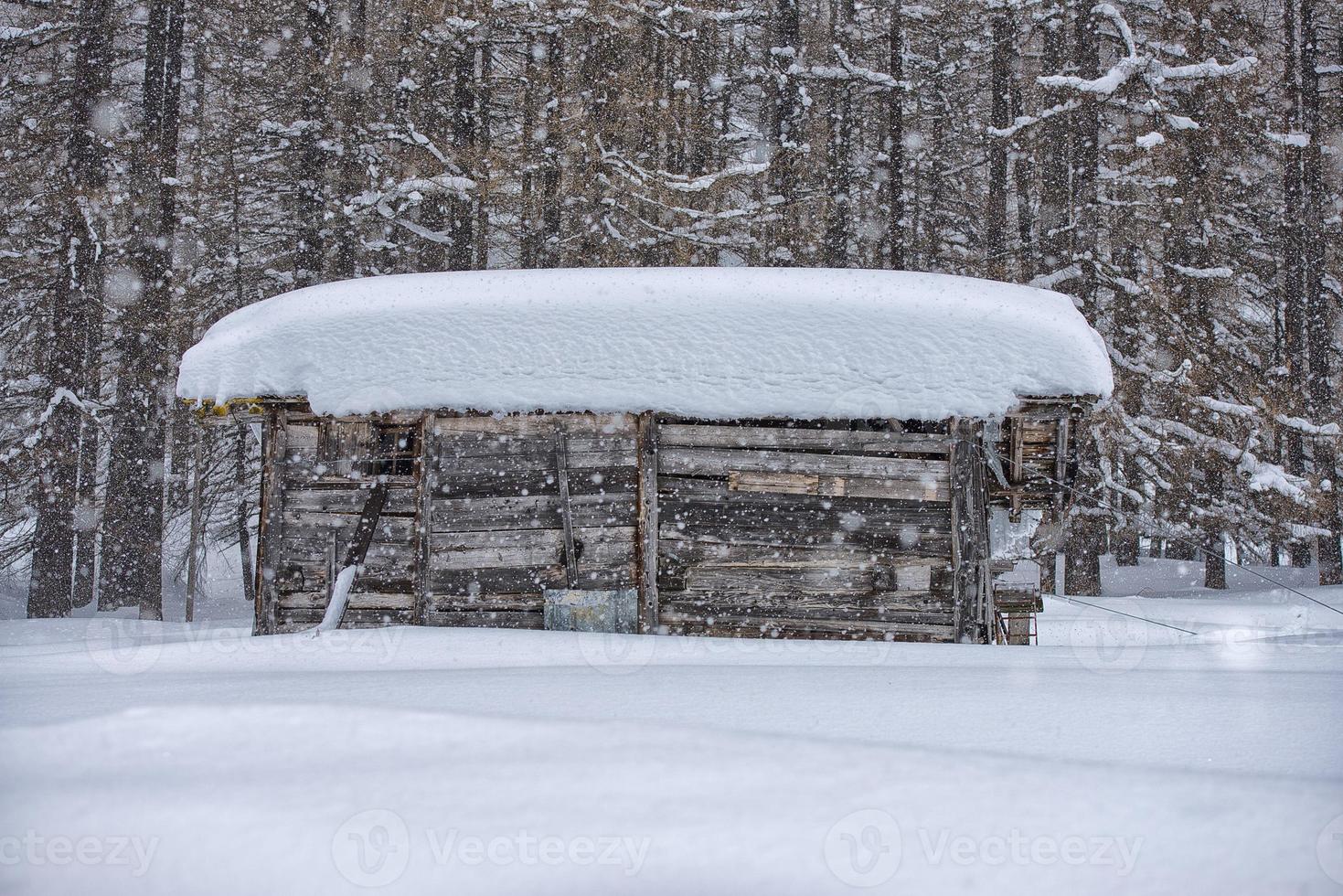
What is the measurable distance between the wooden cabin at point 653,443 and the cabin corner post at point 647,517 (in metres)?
0.02

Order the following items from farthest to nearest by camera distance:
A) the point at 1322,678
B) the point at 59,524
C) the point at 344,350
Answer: the point at 59,524
the point at 344,350
the point at 1322,678

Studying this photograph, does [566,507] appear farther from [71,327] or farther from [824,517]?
[71,327]

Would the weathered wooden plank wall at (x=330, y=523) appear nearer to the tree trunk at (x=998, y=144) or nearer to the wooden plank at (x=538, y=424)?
the wooden plank at (x=538, y=424)

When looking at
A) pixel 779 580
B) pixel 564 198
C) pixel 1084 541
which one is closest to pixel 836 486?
pixel 779 580

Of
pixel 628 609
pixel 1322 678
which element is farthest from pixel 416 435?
pixel 1322 678

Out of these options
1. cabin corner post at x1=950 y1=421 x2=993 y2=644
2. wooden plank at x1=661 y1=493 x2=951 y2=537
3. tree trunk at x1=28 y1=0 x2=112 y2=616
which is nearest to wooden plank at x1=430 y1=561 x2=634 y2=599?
wooden plank at x1=661 y1=493 x2=951 y2=537

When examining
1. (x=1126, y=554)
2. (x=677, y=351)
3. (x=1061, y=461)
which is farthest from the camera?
(x=1126, y=554)

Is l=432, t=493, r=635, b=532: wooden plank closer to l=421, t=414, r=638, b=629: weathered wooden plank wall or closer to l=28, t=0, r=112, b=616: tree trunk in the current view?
l=421, t=414, r=638, b=629: weathered wooden plank wall

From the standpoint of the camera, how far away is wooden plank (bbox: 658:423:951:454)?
810cm

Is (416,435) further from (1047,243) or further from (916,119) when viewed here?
(916,119)

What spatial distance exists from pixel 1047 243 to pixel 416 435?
34.0 feet

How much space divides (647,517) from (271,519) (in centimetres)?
377

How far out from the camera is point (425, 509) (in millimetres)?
8328

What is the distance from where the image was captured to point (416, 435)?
27.5ft
